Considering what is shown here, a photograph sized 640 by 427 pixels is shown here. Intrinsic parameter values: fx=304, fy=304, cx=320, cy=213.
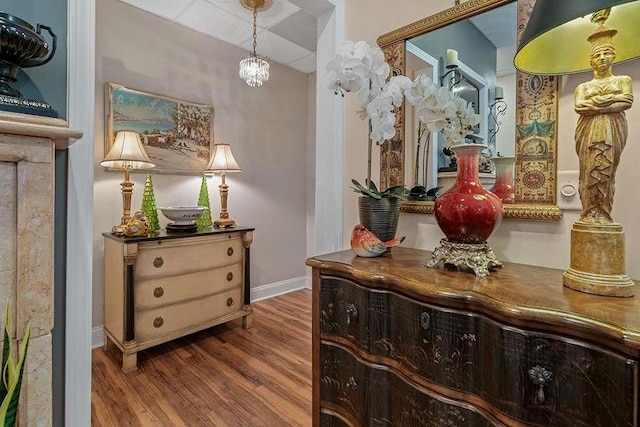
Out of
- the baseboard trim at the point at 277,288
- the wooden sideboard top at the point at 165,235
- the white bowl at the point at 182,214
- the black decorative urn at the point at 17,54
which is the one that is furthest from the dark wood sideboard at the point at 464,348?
the baseboard trim at the point at 277,288

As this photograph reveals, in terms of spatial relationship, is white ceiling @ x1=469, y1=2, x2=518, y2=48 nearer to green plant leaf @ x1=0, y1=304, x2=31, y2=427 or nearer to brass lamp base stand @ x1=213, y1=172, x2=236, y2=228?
green plant leaf @ x1=0, y1=304, x2=31, y2=427

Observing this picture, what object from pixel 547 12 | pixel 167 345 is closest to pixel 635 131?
pixel 547 12

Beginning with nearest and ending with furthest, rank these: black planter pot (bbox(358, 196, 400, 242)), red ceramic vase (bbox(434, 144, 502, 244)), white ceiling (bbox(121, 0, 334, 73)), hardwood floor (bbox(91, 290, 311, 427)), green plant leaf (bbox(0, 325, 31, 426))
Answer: green plant leaf (bbox(0, 325, 31, 426)) < red ceramic vase (bbox(434, 144, 502, 244)) < black planter pot (bbox(358, 196, 400, 242)) < hardwood floor (bbox(91, 290, 311, 427)) < white ceiling (bbox(121, 0, 334, 73))

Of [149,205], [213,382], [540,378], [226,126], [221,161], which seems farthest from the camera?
[226,126]

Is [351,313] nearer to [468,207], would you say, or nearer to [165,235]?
[468,207]

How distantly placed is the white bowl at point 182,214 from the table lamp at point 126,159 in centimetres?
25

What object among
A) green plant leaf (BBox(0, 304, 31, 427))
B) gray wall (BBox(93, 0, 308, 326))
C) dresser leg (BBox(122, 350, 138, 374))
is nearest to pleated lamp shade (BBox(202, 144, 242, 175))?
gray wall (BBox(93, 0, 308, 326))

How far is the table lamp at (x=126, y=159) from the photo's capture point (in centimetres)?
212

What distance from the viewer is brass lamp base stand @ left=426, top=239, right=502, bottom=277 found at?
0.91m

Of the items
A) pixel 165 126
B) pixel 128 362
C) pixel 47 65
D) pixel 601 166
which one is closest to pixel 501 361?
pixel 601 166

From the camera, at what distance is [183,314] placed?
90.1 inches

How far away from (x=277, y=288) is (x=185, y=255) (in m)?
1.49

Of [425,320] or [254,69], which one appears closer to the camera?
[425,320]

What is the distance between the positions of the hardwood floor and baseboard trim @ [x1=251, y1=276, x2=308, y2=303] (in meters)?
0.69
